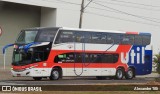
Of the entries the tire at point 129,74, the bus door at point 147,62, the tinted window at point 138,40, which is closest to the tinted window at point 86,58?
the tire at point 129,74

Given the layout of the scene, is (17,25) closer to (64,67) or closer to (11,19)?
(11,19)

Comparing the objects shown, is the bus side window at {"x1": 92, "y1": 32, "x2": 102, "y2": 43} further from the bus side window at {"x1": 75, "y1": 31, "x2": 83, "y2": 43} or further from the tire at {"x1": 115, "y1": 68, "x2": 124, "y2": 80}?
the tire at {"x1": 115, "y1": 68, "x2": 124, "y2": 80}

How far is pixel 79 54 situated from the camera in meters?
31.8

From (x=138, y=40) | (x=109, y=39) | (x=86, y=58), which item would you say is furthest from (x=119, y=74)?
(x=86, y=58)

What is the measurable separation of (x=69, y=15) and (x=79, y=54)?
20303 mm

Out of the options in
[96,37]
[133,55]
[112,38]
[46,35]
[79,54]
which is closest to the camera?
[46,35]

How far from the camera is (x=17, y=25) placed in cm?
5216

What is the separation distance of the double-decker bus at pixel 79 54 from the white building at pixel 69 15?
16442 mm

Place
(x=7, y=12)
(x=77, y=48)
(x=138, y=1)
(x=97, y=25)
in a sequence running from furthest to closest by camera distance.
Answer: (x=138, y=1) → (x=97, y=25) → (x=7, y=12) → (x=77, y=48)

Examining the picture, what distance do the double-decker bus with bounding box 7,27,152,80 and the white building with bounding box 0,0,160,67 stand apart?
1644 centimetres

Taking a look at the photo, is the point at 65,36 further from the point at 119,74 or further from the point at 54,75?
the point at 119,74

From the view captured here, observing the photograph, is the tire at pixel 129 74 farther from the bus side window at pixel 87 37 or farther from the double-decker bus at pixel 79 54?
the bus side window at pixel 87 37

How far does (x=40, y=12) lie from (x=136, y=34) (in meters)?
20.3

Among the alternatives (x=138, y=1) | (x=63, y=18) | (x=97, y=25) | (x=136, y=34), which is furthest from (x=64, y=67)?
(x=138, y=1)
